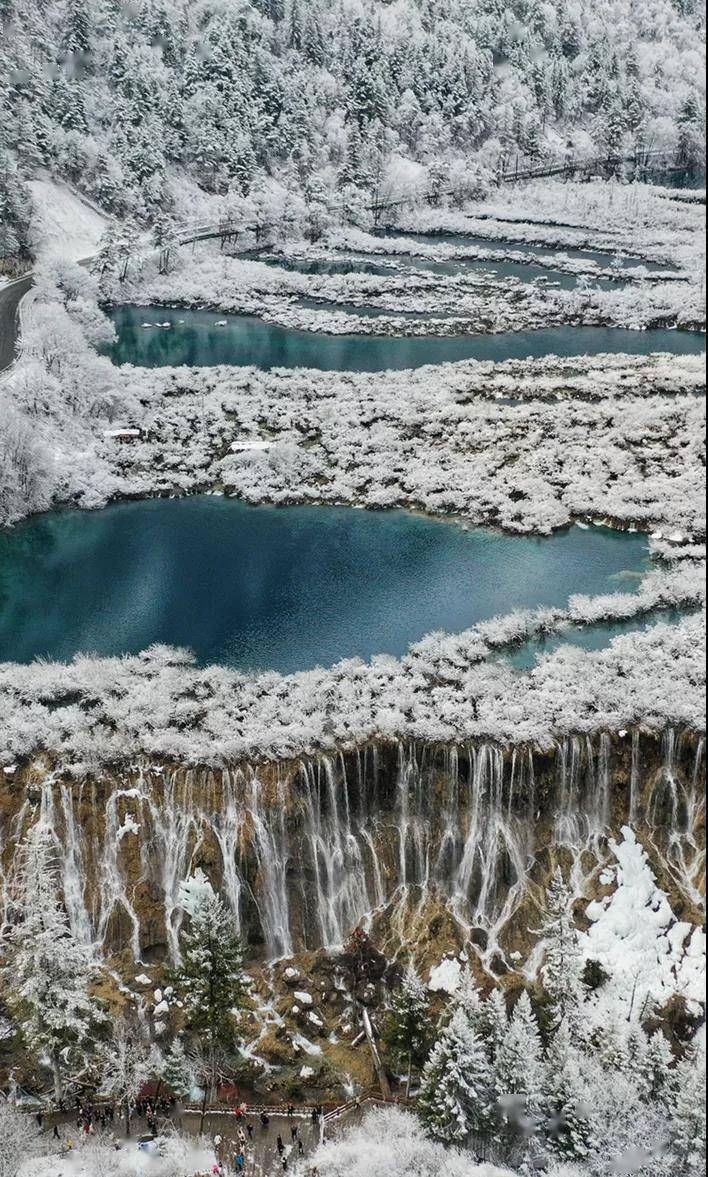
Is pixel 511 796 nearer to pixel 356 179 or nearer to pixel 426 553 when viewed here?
pixel 426 553

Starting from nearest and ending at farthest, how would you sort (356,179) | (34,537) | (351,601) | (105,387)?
(351,601), (34,537), (105,387), (356,179)

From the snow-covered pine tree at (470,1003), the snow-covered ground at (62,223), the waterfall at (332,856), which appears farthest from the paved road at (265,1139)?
the snow-covered ground at (62,223)

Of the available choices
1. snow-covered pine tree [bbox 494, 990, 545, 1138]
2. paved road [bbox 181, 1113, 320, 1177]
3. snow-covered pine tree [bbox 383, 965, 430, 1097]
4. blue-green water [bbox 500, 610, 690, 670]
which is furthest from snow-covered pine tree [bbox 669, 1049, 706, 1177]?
blue-green water [bbox 500, 610, 690, 670]

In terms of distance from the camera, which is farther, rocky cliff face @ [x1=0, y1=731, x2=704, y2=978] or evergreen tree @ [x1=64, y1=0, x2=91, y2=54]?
evergreen tree @ [x1=64, y1=0, x2=91, y2=54]

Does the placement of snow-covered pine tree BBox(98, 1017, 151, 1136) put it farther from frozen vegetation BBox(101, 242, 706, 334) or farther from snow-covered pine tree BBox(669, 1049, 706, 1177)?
frozen vegetation BBox(101, 242, 706, 334)

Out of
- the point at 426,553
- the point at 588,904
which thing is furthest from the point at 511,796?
the point at 426,553
